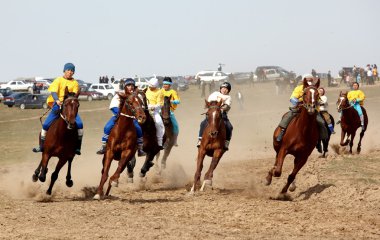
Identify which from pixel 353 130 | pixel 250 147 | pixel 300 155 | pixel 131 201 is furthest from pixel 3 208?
pixel 250 147

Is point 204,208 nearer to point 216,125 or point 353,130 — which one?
point 216,125

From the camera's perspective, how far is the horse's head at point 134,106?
16859 mm

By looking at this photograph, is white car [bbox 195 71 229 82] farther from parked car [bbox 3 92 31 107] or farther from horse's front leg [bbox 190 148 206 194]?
horse's front leg [bbox 190 148 206 194]

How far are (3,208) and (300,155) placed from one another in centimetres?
687

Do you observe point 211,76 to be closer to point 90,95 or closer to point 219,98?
point 90,95

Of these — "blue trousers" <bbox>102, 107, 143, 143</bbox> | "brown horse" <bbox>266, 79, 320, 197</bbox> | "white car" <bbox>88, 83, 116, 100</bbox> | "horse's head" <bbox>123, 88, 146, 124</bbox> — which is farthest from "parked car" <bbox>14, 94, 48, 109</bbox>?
"horse's head" <bbox>123, 88, 146, 124</bbox>

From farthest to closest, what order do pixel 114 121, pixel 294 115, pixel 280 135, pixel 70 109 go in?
pixel 294 115
pixel 280 135
pixel 114 121
pixel 70 109

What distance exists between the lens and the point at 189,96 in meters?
74.9

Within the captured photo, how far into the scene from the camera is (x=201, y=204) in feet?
54.7

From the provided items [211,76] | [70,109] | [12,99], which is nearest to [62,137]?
[70,109]

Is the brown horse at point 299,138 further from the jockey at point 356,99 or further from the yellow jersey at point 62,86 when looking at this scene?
the jockey at point 356,99

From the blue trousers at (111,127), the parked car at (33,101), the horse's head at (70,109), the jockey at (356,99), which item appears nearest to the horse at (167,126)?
the blue trousers at (111,127)

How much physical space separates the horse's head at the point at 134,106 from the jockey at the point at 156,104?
13.1 feet

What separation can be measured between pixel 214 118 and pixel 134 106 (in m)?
2.50
